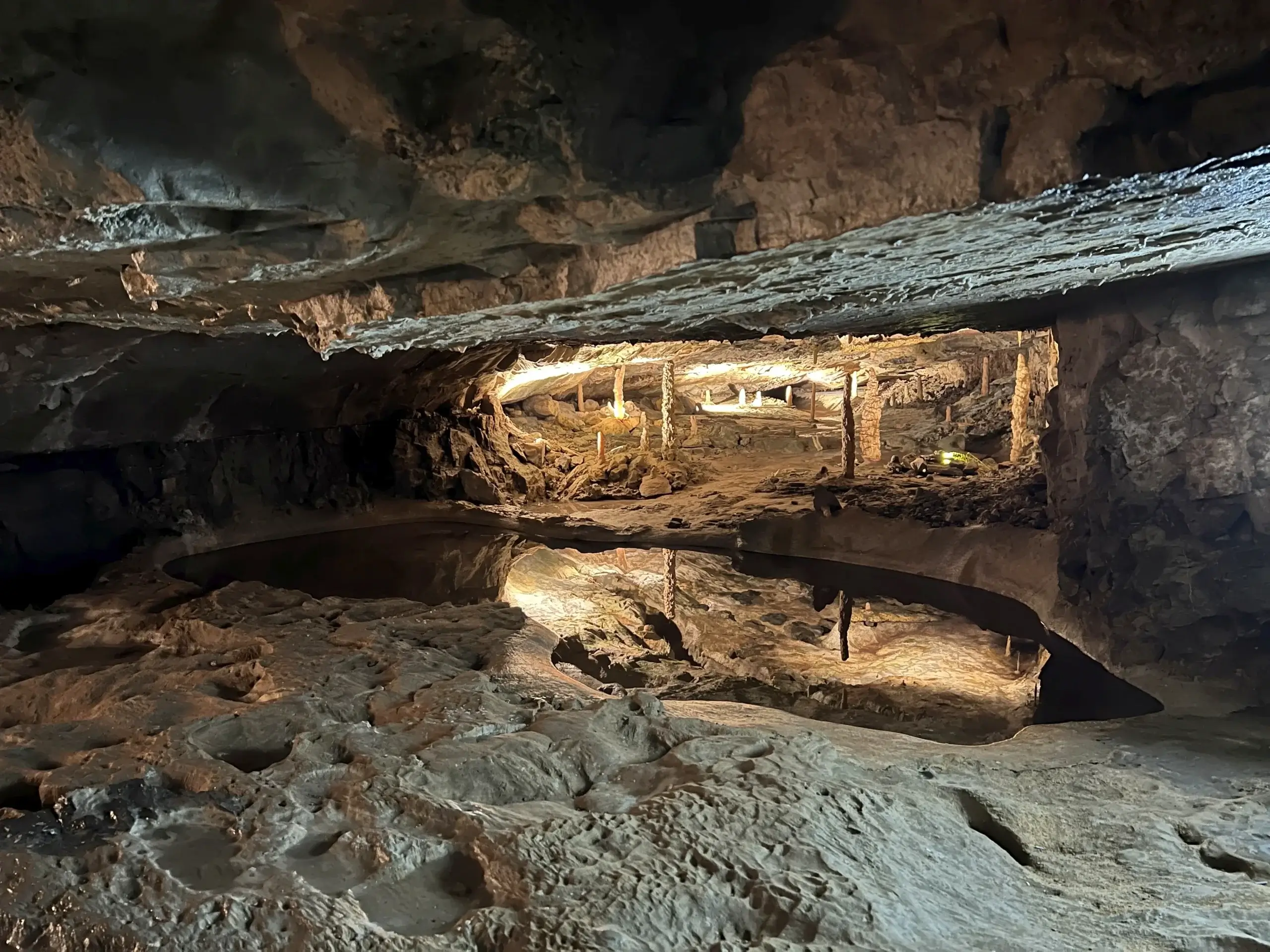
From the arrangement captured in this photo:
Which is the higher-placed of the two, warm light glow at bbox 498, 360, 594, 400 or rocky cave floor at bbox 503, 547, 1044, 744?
warm light glow at bbox 498, 360, 594, 400

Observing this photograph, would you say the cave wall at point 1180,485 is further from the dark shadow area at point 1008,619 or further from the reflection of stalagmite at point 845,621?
the reflection of stalagmite at point 845,621

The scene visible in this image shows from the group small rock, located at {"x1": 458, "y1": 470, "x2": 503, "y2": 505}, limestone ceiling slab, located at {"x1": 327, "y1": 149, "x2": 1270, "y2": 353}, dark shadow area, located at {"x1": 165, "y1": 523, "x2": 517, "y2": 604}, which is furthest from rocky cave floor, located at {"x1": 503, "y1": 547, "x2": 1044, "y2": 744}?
small rock, located at {"x1": 458, "y1": 470, "x2": 503, "y2": 505}

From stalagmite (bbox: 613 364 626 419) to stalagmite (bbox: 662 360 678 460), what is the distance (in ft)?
5.09

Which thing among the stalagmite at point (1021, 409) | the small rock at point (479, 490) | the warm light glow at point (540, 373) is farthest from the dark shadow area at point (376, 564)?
the stalagmite at point (1021, 409)

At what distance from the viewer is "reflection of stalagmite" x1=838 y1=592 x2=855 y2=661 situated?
8.02m

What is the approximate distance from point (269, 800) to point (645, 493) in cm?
1169

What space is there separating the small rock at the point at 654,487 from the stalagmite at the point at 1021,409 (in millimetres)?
5952

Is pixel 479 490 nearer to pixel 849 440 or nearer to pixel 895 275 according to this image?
pixel 849 440

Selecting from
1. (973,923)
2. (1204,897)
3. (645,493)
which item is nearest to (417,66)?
(973,923)

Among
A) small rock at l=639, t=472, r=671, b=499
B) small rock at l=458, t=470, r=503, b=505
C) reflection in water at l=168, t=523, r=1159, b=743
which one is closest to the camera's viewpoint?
reflection in water at l=168, t=523, r=1159, b=743

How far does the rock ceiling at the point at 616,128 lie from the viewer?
109 inches

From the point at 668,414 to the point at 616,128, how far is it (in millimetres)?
14397

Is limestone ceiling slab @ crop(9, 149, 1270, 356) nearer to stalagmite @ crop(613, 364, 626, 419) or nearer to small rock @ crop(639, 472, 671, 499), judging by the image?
small rock @ crop(639, 472, 671, 499)

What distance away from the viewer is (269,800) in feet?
13.8
